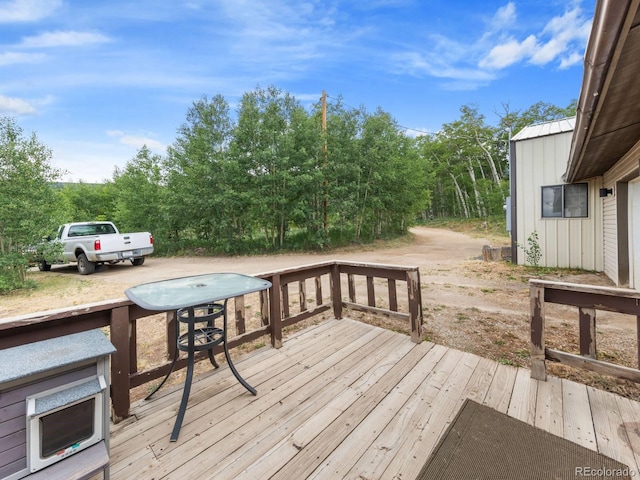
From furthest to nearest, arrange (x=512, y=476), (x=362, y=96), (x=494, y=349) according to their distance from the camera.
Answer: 1. (x=362, y=96)
2. (x=494, y=349)
3. (x=512, y=476)

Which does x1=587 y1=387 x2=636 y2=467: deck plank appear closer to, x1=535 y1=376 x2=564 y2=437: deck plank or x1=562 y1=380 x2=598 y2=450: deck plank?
x1=562 y1=380 x2=598 y2=450: deck plank

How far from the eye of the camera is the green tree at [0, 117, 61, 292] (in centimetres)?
548

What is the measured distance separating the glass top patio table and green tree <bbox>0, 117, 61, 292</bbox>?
6.29 m

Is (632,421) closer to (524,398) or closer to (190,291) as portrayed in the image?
(524,398)

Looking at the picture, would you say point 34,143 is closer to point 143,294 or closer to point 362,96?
point 143,294

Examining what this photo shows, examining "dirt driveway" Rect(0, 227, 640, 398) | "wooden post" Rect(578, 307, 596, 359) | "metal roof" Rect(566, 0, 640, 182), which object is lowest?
"dirt driveway" Rect(0, 227, 640, 398)

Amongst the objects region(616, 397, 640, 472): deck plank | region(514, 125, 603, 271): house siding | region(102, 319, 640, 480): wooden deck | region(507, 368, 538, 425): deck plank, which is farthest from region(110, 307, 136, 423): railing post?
region(514, 125, 603, 271): house siding

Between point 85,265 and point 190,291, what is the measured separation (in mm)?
7695

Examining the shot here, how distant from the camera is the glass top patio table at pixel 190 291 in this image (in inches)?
53.7

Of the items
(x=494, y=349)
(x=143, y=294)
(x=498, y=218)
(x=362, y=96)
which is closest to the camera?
(x=143, y=294)

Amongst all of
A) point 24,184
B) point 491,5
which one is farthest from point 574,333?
point 24,184

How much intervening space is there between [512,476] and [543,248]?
6.70m

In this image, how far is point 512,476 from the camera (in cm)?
120

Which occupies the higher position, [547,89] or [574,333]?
[547,89]
